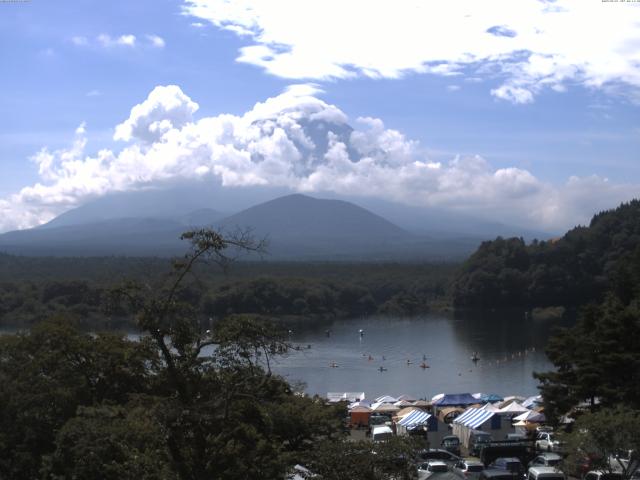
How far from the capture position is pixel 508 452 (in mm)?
12664

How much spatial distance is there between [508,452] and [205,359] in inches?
357

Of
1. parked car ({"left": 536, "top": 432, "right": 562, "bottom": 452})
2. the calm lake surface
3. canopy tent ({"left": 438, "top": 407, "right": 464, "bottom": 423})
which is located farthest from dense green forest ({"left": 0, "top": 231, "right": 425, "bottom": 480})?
the calm lake surface

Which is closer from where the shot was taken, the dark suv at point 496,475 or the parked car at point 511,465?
the dark suv at point 496,475

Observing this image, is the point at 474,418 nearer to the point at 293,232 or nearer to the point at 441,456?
the point at 441,456

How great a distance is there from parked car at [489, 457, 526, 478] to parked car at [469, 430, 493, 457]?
236cm

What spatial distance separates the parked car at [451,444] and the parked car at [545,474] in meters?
4.41

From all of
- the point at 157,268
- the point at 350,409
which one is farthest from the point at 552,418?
the point at 157,268

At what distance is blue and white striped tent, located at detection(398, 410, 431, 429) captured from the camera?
50.9 feet

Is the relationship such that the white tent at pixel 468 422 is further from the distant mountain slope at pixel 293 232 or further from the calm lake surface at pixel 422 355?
the distant mountain slope at pixel 293 232

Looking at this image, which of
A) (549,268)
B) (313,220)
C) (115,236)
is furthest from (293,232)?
(549,268)

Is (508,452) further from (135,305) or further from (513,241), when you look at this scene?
(513,241)

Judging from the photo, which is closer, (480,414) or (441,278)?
(480,414)

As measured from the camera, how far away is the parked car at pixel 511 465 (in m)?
11.2

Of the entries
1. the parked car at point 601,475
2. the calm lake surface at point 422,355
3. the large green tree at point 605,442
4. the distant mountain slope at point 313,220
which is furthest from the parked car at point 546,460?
the distant mountain slope at point 313,220
